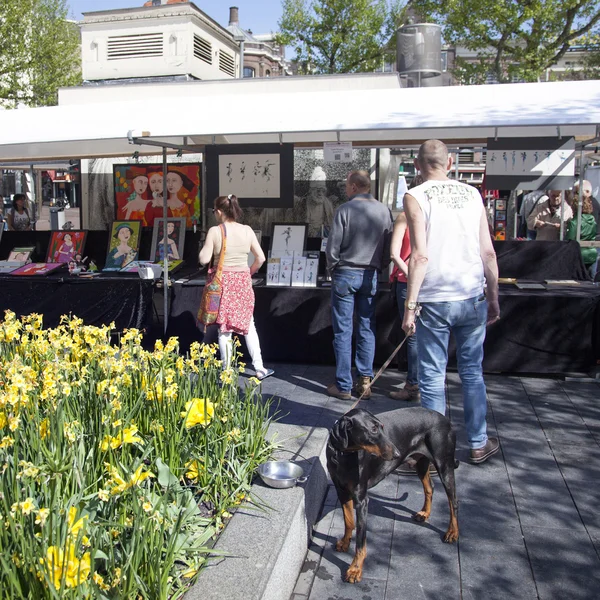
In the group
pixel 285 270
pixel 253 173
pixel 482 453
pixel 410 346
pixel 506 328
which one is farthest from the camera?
pixel 253 173

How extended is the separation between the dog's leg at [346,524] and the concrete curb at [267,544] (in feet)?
0.54

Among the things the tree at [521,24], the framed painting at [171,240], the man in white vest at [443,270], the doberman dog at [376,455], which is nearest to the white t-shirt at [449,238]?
the man in white vest at [443,270]

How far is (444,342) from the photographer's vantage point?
3.97m

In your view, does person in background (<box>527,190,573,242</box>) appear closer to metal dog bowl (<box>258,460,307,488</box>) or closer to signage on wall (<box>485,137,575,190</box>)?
signage on wall (<box>485,137,575,190</box>)

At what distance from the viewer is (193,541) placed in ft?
8.92

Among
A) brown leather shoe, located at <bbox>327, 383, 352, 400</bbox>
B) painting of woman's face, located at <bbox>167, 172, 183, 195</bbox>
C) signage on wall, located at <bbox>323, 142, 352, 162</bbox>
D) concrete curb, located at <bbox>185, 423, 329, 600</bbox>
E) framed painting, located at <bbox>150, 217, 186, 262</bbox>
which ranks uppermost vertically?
signage on wall, located at <bbox>323, 142, 352, 162</bbox>

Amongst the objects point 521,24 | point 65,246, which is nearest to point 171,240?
point 65,246

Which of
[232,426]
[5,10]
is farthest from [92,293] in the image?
[5,10]

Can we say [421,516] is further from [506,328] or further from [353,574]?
[506,328]

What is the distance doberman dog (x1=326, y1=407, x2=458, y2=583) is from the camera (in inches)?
116

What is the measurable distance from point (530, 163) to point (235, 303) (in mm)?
3140

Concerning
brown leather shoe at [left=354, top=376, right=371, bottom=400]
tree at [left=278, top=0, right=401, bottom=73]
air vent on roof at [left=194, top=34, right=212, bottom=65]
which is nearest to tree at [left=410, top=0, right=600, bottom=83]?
tree at [left=278, top=0, right=401, bottom=73]

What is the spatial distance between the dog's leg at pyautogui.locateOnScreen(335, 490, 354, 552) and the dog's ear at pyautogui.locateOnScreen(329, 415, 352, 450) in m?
0.28

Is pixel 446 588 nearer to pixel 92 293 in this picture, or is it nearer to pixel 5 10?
pixel 92 293
